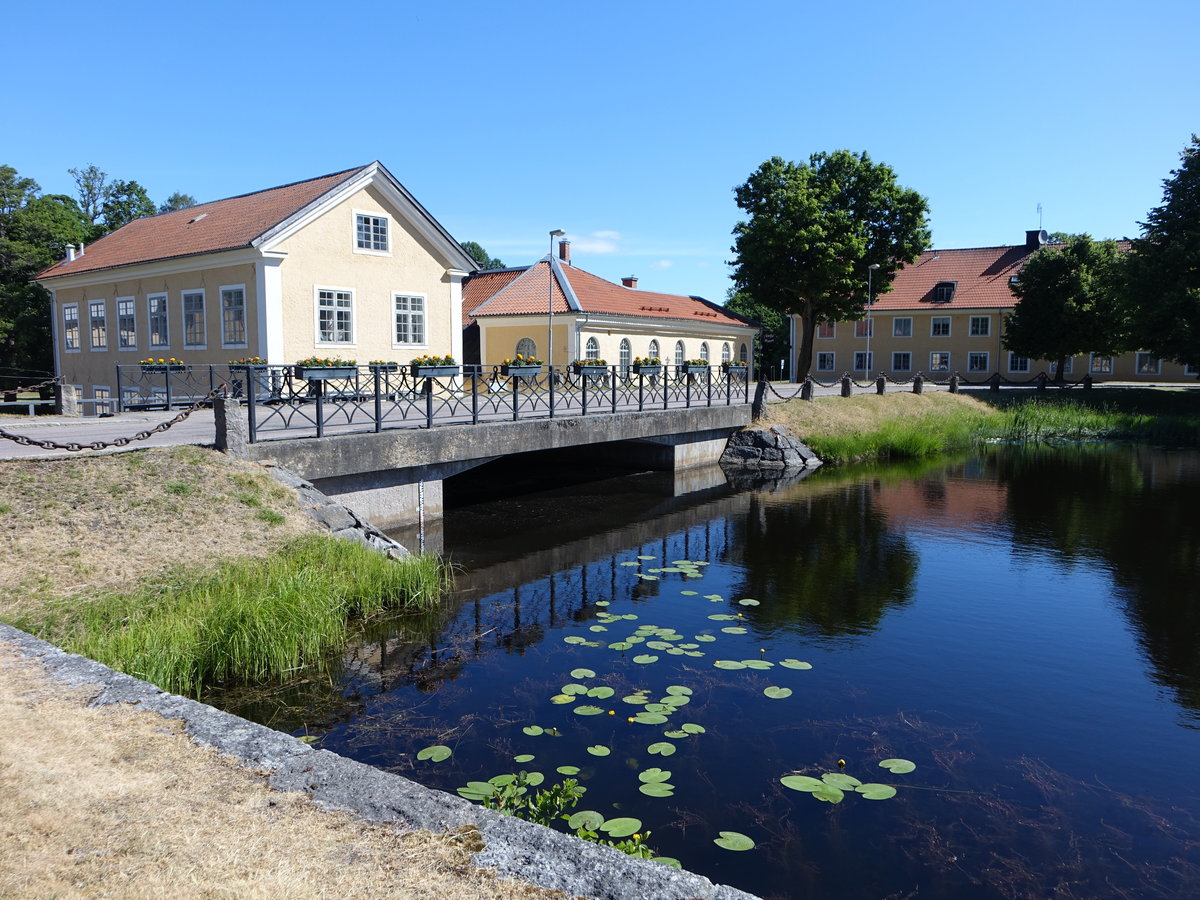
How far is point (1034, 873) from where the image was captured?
5344mm

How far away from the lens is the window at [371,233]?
74.1 feet

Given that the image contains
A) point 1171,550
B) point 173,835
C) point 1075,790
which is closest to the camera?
point 173,835

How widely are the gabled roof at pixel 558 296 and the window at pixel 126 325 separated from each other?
506 inches

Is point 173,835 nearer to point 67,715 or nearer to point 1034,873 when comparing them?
point 67,715

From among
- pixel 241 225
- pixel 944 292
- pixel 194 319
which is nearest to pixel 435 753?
pixel 194 319

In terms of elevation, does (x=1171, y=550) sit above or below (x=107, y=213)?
below

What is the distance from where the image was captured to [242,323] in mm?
21297

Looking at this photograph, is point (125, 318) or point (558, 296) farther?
point (558, 296)

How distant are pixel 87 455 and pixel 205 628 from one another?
4651 millimetres

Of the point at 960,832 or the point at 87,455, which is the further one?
the point at 87,455

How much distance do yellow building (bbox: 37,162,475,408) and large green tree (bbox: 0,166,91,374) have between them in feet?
41.5

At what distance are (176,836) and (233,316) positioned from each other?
19832mm

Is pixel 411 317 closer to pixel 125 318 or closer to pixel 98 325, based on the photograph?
pixel 125 318

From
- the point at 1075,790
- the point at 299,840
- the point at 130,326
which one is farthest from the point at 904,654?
the point at 130,326
